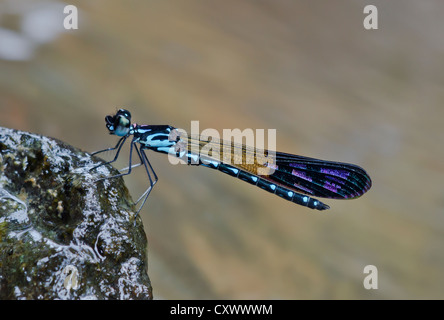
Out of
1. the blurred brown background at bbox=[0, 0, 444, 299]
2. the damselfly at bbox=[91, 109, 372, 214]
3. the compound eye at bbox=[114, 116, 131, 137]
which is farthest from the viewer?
the blurred brown background at bbox=[0, 0, 444, 299]

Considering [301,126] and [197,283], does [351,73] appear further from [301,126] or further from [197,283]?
[197,283]

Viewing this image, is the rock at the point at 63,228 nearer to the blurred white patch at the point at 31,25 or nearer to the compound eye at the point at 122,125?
the compound eye at the point at 122,125

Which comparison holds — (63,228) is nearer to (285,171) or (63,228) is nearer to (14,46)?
(285,171)

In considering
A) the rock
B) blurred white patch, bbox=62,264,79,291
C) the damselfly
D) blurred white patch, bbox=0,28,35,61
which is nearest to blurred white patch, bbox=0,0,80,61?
blurred white patch, bbox=0,28,35,61

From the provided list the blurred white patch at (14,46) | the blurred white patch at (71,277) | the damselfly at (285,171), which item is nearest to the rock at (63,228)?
the blurred white patch at (71,277)

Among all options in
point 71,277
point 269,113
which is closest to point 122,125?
point 71,277

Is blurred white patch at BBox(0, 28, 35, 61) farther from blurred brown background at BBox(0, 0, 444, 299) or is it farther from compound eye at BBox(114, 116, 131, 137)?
compound eye at BBox(114, 116, 131, 137)
